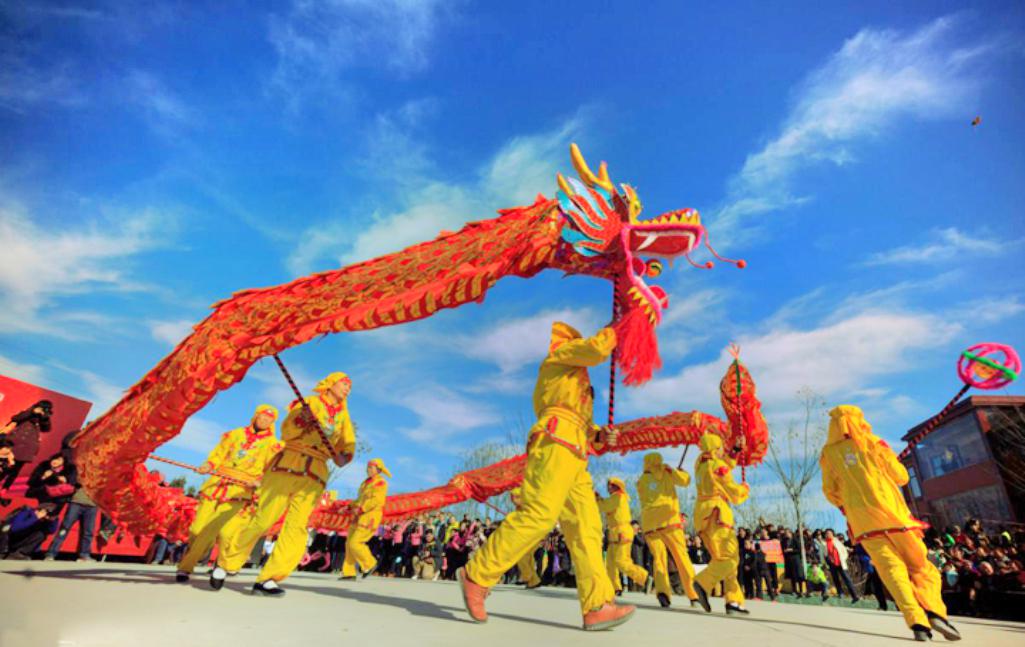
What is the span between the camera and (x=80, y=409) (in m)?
10.8

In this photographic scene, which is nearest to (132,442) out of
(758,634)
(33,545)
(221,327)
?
(221,327)

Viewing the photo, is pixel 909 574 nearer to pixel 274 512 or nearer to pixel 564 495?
pixel 564 495

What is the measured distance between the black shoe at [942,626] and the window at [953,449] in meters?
26.1

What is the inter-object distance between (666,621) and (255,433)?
5145 millimetres

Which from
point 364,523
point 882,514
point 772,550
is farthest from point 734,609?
point 772,550

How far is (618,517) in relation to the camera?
823 centimetres

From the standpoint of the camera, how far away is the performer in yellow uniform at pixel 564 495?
10.7 ft

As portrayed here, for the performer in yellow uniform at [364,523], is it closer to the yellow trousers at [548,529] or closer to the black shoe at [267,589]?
the black shoe at [267,589]

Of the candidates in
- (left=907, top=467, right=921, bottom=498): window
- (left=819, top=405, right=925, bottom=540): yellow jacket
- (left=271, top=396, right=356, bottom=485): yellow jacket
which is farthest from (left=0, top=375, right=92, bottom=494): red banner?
(left=907, top=467, right=921, bottom=498): window

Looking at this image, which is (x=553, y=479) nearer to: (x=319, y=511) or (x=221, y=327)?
(x=221, y=327)

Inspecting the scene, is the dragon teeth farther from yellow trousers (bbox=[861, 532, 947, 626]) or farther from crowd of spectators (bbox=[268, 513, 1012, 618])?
crowd of spectators (bbox=[268, 513, 1012, 618])

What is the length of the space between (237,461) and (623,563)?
18.4 ft

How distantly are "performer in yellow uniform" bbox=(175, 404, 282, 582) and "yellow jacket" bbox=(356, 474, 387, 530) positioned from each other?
137 inches

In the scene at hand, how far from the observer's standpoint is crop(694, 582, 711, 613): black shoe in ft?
18.6
